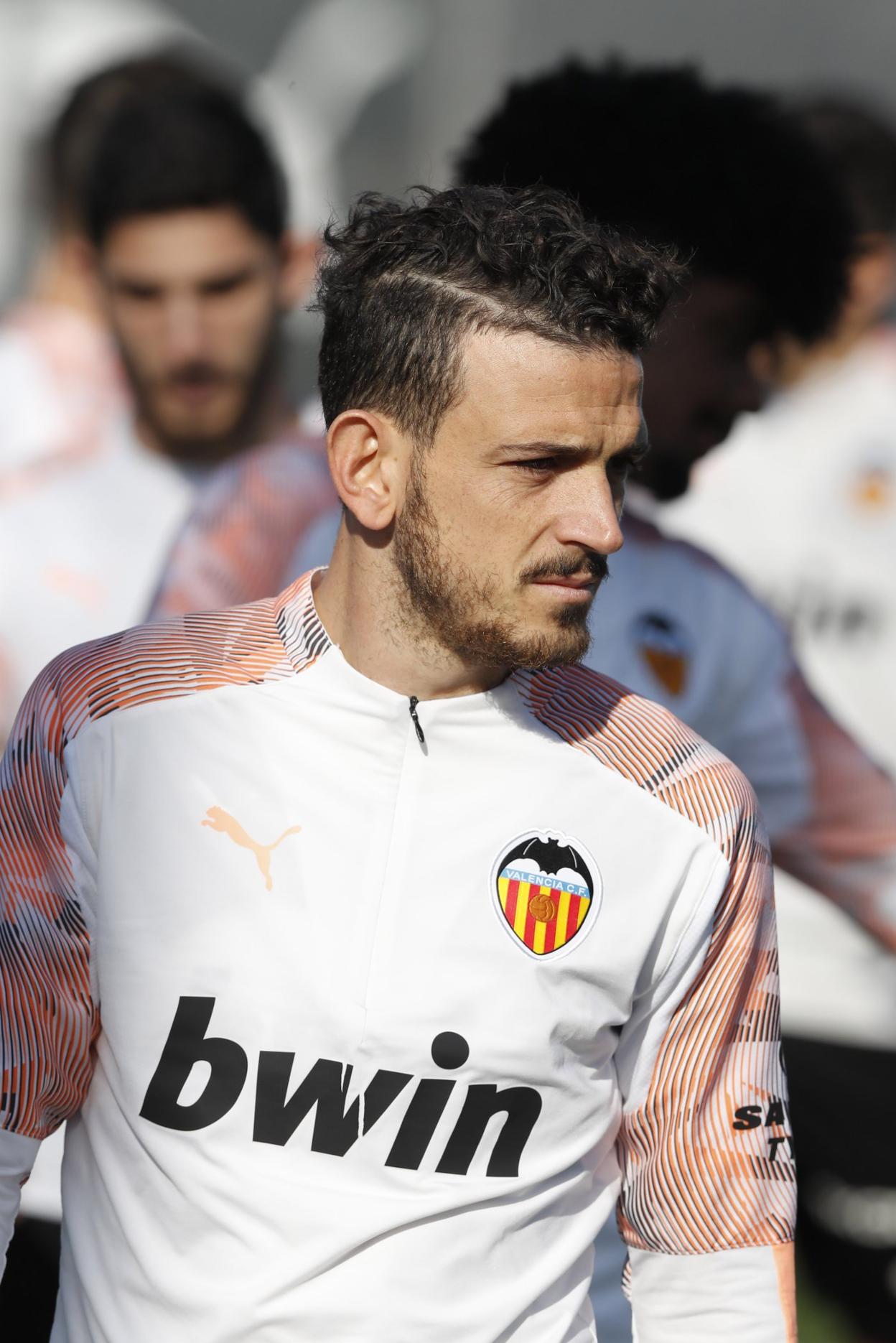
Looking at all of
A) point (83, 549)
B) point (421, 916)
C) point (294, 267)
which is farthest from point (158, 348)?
point (421, 916)

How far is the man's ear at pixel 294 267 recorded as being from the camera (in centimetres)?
304

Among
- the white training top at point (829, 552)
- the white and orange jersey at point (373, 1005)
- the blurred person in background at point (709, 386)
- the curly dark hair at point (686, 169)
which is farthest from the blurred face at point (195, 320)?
the white and orange jersey at point (373, 1005)

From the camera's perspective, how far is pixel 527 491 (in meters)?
1.28

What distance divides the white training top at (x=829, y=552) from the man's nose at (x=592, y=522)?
1.90 metres

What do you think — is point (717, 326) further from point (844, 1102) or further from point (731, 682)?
point (844, 1102)

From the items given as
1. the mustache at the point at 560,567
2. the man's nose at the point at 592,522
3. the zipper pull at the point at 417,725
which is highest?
the man's nose at the point at 592,522


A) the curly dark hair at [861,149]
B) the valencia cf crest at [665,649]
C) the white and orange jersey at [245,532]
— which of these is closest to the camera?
the valencia cf crest at [665,649]

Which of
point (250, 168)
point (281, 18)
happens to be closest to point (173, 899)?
point (250, 168)

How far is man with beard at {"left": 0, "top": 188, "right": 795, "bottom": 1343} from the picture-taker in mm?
1254

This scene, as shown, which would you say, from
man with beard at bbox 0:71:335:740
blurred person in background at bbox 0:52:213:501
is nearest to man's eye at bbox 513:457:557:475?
man with beard at bbox 0:71:335:740

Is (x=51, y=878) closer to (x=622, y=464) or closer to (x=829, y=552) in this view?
(x=622, y=464)

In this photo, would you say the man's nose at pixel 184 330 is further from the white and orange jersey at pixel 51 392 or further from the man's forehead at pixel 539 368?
the man's forehead at pixel 539 368

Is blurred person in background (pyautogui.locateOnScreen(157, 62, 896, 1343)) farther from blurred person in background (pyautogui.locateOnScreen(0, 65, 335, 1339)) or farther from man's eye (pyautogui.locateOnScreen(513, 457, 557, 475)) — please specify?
man's eye (pyautogui.locateOnScreen(513, 457, 557, 475))

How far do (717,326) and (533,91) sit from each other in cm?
50
